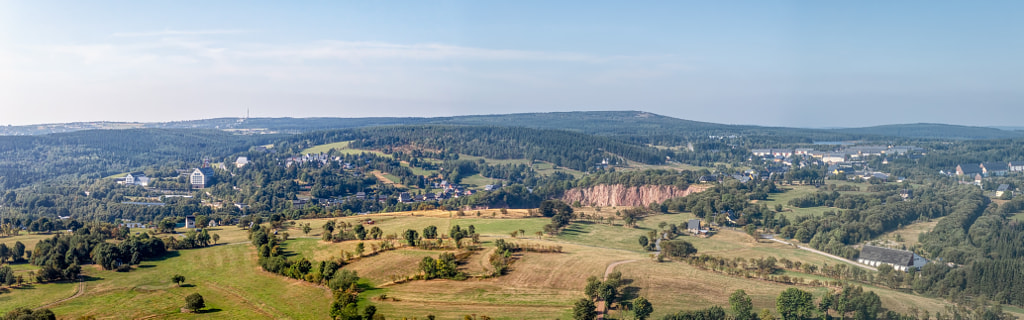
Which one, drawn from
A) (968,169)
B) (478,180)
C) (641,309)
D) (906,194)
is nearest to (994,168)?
(968,169)

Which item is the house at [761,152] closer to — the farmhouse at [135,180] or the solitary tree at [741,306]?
the solitary tree at [741,306]

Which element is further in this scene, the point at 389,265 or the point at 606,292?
the point at 389,265

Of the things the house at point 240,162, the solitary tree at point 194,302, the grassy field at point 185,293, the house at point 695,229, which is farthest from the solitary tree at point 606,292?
the house at point 240,162

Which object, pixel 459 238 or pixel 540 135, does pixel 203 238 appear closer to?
pixel 459 238

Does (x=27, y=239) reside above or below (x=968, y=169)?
below

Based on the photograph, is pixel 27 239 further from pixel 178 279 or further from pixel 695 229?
pixel 695 229

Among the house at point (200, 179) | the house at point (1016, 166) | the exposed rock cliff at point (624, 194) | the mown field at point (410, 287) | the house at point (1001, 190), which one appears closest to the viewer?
the mown field at point (410, 287)

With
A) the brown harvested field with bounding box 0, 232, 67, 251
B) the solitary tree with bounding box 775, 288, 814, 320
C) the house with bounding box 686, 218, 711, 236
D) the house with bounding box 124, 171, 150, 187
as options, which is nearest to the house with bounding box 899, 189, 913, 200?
the house with bounding box 686, 218, 711, 236
